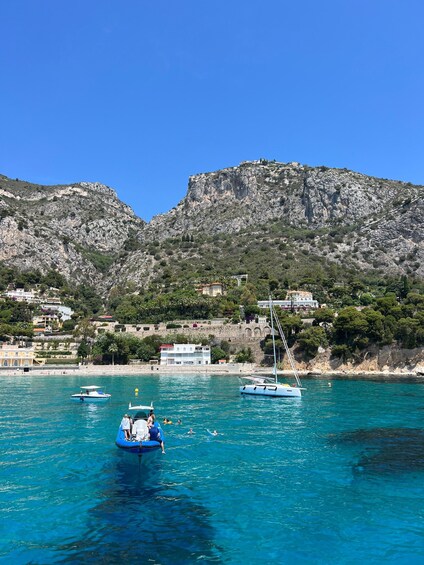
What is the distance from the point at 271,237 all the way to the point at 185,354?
80846 mm

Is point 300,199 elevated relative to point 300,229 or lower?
elevated

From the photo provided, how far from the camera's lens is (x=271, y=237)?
165875 millimetres

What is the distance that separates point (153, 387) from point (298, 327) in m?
39.4

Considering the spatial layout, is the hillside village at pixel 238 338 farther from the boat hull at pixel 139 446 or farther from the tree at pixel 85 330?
the boat hull at pixel 139 446

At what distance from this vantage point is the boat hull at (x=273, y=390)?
49.6 m

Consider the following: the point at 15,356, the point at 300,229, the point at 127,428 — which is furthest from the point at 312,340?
the point at 300,229

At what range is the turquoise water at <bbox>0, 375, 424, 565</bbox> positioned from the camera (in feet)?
44.3

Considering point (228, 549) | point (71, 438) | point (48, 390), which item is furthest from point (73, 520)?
point (48, 390)

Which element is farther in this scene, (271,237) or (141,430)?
(271,237)

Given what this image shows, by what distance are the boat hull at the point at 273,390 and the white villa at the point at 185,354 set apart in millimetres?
43192

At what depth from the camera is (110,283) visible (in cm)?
17850

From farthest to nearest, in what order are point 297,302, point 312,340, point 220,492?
point 297,302 → point 312,340 → point 220,492

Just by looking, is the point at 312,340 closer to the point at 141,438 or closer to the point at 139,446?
the point at 141,438

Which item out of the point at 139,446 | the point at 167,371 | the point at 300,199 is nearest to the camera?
the point at 139,446
